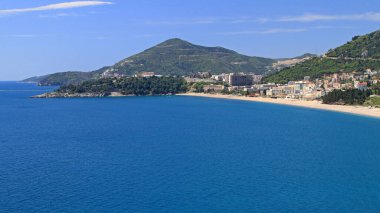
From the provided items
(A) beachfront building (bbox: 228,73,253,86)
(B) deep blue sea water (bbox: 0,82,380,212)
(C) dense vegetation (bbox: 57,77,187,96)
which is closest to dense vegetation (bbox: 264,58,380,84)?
(A) beachfront building (bbox: 228,73,253,86)

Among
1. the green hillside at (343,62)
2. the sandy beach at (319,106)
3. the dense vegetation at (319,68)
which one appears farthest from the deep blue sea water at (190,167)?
the green hillside at (343,62)

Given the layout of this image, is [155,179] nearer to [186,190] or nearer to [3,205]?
[186,190]

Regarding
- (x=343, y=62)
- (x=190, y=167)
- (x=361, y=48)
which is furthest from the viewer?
(x=361, y=48)

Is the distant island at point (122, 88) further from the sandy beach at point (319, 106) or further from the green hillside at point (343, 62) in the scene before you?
the green hillside at point (343, 62)

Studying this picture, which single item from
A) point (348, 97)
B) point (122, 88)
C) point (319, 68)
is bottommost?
point (348, 97)

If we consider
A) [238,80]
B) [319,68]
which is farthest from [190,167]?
[238,80]

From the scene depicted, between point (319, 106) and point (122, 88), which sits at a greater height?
point (122, 88)

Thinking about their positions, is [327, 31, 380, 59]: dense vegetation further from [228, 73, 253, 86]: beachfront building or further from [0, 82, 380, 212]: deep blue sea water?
[0, 82, 380, 212]: deep blue sea water

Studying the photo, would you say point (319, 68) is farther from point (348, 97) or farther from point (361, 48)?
point (348, 97)
